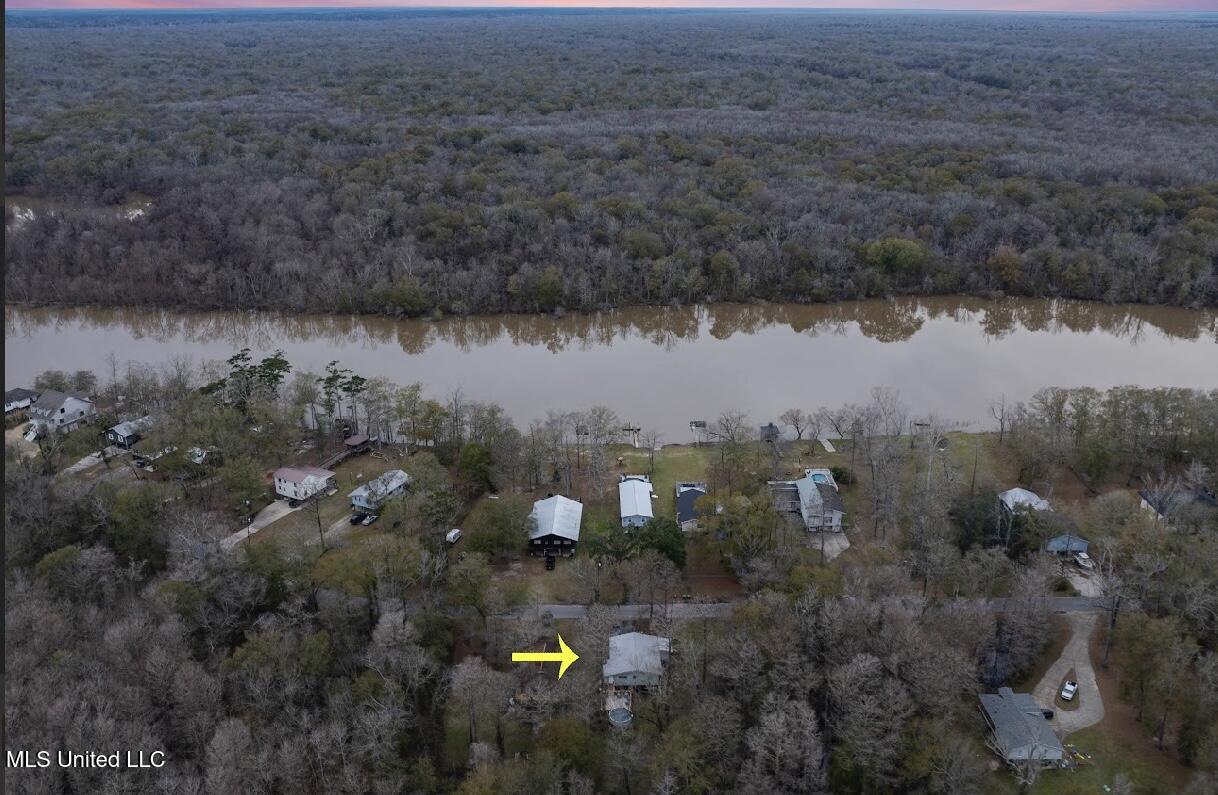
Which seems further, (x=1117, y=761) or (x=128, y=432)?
(x=128, y=432)

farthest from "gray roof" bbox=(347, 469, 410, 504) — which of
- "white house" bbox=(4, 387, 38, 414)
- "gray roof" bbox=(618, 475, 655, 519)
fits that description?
"white house" bbox=(4, 387, 38, 414)

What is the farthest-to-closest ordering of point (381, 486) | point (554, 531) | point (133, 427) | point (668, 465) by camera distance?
1. point (133, 427)
2. point (668, 465)
3. point (381, 486)
4. point (554, 531)

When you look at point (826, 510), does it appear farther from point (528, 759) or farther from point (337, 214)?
point (337, 214)

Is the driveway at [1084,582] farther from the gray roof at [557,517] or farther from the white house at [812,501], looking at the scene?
the gray roof at [557,517]

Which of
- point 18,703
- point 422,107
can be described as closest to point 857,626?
point 18,703

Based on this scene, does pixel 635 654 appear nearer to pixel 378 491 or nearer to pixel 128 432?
pixel 378 491

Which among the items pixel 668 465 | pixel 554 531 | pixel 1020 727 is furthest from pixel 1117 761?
pixel 668 465

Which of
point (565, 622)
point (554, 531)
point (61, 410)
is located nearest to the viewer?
point (565, 622)
